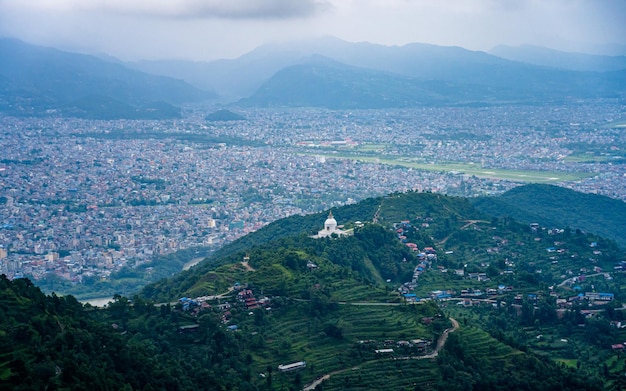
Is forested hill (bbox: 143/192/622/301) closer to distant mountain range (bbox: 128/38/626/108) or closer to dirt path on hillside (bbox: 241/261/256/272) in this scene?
dirt path on hillside (bbox: 241/261/256/272)

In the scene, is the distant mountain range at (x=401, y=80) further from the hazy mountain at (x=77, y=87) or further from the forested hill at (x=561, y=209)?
the forested hill at (x=561, y=209)

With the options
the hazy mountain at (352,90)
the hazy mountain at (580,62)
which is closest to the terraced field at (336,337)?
the hazy mountain at (352,90)

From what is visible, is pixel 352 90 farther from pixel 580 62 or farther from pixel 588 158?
pixel 580 62

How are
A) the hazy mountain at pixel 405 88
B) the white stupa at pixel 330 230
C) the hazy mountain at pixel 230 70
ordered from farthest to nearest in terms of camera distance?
1. the hazy mountain at pixel 230 70
2. the hazy mountain at pixel 405 88
3. the white stupa at pixel 330 230

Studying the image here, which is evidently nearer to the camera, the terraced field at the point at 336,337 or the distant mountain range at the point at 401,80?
the terraced field at the point at 336,337

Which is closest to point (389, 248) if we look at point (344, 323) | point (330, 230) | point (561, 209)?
point (330, 230)

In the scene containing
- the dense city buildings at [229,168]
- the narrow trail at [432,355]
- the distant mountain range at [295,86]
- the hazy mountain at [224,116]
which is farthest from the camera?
the distant mountain range at [295,86]
